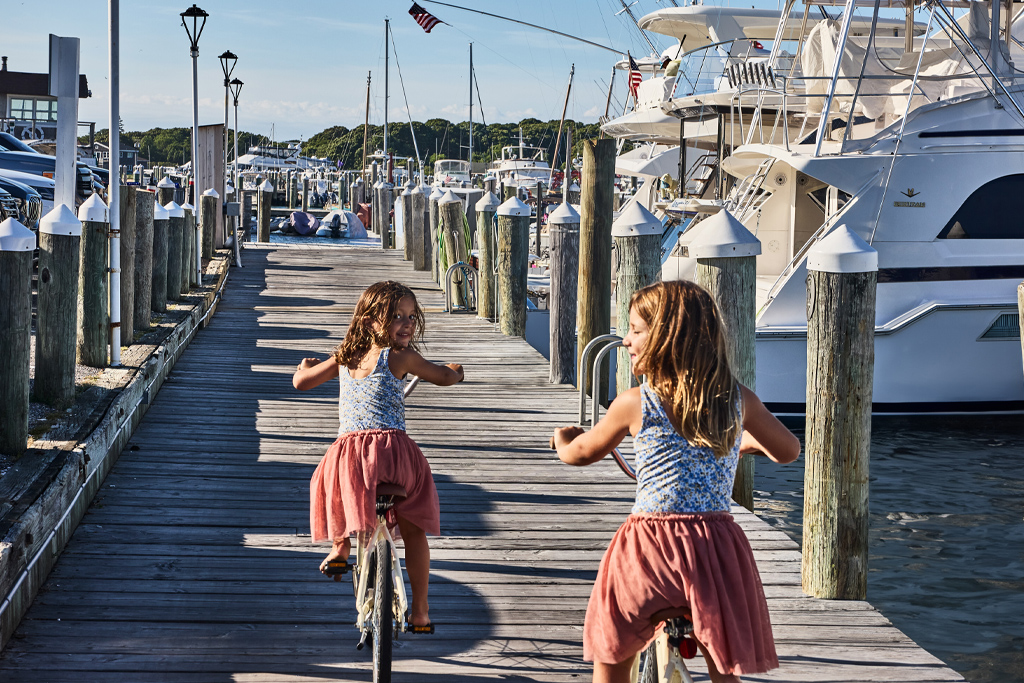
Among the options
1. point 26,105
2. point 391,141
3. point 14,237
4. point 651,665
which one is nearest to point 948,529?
point 651,665

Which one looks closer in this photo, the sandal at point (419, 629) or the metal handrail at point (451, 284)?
the sandal at point (419, 629)

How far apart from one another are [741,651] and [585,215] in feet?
21.4

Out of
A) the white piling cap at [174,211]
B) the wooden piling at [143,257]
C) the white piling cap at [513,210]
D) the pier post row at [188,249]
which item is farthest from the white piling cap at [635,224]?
the pier post row at [188,249]

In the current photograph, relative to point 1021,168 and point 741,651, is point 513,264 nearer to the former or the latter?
point 1021,168

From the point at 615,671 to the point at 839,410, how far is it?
2199mm

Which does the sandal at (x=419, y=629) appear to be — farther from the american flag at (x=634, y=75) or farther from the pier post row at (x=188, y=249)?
the american flag at (x=634, y=75)

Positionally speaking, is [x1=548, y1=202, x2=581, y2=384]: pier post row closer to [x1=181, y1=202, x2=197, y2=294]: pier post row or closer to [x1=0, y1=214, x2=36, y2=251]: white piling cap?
[x1=0, y1=214, x2=36, y2=251]: white piling cap

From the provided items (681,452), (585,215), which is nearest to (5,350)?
(681,452)

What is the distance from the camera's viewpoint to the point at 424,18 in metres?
21.3

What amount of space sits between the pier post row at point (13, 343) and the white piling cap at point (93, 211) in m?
2.12

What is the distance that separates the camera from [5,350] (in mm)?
5180

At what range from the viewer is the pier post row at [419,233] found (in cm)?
1766

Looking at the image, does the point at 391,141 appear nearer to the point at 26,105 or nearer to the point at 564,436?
the point at 26,105

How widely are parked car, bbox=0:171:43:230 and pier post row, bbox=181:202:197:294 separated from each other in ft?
5.19
